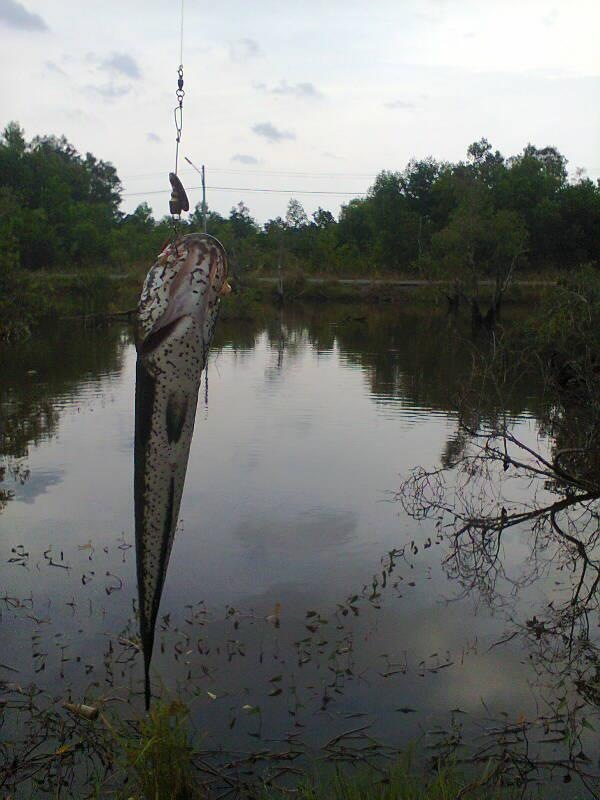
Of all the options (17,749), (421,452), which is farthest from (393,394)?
(17,749)

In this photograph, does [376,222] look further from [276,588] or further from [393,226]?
[276,588]

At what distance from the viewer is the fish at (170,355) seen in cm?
241

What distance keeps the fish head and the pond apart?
3337 mm

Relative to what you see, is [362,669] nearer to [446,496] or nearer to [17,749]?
[17,749]

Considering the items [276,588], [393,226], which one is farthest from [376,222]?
[276,588]

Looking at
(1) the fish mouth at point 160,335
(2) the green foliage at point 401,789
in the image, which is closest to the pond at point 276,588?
(2) the green foliage at point 401,789

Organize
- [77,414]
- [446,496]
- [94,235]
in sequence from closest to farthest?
[446,496], [77,414], [94,235]

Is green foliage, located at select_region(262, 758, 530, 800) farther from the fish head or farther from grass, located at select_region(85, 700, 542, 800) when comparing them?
the fish head

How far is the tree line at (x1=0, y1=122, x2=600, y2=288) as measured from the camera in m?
63.8

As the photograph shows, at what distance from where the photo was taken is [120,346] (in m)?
31.3

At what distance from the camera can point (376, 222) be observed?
8156cm

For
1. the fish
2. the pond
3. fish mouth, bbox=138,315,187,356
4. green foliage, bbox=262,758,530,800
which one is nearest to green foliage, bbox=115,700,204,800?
green foliage, bbox=262,758,530,800

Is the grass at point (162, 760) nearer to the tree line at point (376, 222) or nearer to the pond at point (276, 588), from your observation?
the pond at point (276, 588)

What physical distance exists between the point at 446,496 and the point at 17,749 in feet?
24.1
